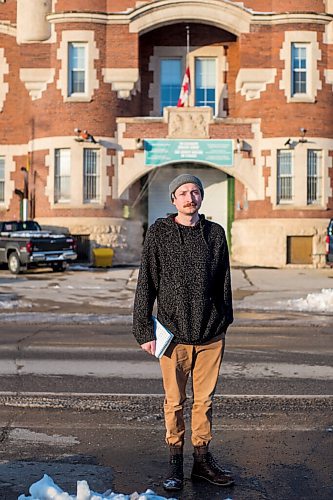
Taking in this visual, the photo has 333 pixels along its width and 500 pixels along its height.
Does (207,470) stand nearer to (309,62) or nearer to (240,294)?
(240,294)

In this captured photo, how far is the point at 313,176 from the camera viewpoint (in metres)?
29.7

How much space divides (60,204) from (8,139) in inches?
189

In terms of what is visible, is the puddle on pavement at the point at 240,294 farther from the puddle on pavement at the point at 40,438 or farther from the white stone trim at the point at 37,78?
the white stone trim at the point at 37,78

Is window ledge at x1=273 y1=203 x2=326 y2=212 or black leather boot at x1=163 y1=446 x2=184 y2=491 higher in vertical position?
window ledge at x1=273 y1=203 x2=326 y2=212

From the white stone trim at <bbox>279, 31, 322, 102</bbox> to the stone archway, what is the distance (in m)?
1.69

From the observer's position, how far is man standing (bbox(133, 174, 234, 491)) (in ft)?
16.4

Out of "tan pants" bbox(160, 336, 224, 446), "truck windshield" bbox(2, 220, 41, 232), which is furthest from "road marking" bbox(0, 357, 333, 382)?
"truck windshield" bbox(2, 220, 41, 232)

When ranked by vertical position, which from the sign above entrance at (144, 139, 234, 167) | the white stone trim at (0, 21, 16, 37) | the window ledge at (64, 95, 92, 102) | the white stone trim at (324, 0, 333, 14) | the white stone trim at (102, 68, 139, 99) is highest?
the white stone trim at (324, 0, 333, 14)

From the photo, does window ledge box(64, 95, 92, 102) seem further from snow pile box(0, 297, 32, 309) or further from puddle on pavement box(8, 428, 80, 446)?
puddle on pavement box(8, 428, 80, 446)

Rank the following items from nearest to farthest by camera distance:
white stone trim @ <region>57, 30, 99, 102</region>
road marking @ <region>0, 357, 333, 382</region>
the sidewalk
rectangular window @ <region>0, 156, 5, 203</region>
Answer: road marking @ <region>0, 357, 333, 382</region> < the sidewalk < white stone trim @ <region>57, 30, 99, 102</region> < rectangular window @ <region>0, 156, 5, 203</region>

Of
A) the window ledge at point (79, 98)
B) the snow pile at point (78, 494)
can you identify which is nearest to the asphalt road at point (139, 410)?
the snow pile at point (78, 494)

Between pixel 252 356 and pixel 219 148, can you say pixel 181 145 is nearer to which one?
pixel 219 148

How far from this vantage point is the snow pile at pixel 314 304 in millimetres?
16516

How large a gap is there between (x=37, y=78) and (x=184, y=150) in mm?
6578
